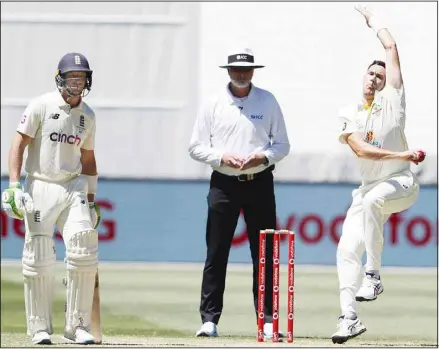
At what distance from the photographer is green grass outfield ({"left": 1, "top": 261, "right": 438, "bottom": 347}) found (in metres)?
8.05

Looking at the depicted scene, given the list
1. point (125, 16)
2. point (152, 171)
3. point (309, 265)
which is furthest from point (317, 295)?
point (125, 16)

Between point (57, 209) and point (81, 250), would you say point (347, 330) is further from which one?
point (57, 209)

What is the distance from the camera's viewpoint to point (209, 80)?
1530cm

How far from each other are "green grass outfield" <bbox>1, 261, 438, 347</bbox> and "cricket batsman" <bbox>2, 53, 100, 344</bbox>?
0.18 metres

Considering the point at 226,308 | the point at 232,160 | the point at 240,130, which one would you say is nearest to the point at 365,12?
the point at 240,130

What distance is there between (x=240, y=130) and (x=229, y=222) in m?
0.46

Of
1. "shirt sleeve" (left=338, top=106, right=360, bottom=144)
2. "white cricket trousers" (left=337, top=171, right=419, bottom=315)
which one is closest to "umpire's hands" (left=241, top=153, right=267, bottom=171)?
"shirt sleeve" (left=338, top=106, right=360, bottom=144)

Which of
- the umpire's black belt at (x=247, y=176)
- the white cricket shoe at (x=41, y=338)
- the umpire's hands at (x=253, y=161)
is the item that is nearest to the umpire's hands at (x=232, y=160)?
the umpire's hands at (x=253, y=161)

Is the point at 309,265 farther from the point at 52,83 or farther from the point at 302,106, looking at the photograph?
the point at 52,83

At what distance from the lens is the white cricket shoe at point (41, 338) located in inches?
281

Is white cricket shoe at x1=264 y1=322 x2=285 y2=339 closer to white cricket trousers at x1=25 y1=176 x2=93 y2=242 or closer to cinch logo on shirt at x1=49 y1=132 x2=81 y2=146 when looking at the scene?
white cricket trousers at x1=25 y1=176 x2=93 y2=242

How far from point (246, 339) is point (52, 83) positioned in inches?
318

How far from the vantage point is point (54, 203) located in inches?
284

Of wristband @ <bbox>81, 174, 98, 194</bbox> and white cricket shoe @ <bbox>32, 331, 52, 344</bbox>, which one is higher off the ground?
wristband @ <bbox>81, 174, 98, 194</bbox>
